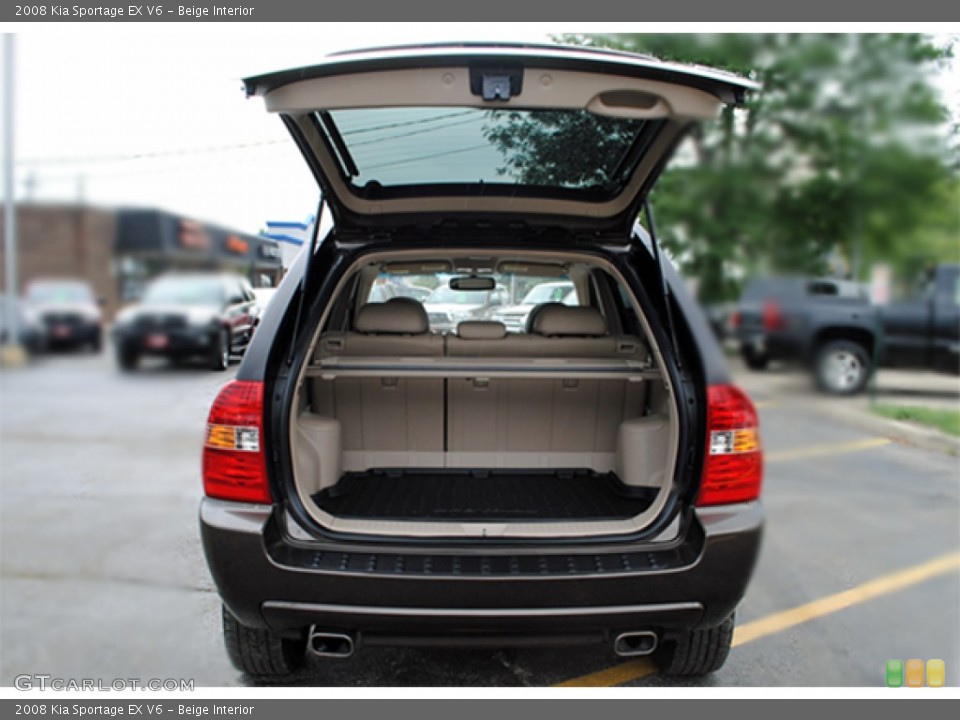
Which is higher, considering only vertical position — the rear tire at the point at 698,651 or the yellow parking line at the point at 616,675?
the rear tire at the point at 698,651

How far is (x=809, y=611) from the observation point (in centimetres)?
314

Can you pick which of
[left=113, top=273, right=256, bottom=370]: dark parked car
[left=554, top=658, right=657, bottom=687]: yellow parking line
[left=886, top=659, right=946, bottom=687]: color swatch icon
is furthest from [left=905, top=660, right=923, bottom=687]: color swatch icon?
[left=113, top=273, right=256, bottom=370]: dark parked car

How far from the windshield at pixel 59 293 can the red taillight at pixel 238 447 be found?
4.30ft

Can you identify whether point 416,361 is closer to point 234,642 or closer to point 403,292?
point 403,292

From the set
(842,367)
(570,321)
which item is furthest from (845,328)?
(570,321)

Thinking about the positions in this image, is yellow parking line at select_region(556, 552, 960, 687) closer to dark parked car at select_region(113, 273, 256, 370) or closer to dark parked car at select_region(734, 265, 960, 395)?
dark parked car at select_region(734, 265, 960, 395)

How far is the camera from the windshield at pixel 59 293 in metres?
2.79

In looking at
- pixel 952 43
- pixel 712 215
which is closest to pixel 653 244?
pixel 712 215

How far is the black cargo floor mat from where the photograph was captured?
8.25ft

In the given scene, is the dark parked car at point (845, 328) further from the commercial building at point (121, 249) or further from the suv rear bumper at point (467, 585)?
the commercial building at point (121, 249)

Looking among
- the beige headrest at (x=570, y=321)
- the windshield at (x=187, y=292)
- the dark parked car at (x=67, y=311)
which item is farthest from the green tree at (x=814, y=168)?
the dark parked car at (x=67, y=311)

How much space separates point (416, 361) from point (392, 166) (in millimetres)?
842

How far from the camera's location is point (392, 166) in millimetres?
2363

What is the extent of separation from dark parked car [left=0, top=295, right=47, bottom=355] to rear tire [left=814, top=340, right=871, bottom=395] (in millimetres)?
4704
